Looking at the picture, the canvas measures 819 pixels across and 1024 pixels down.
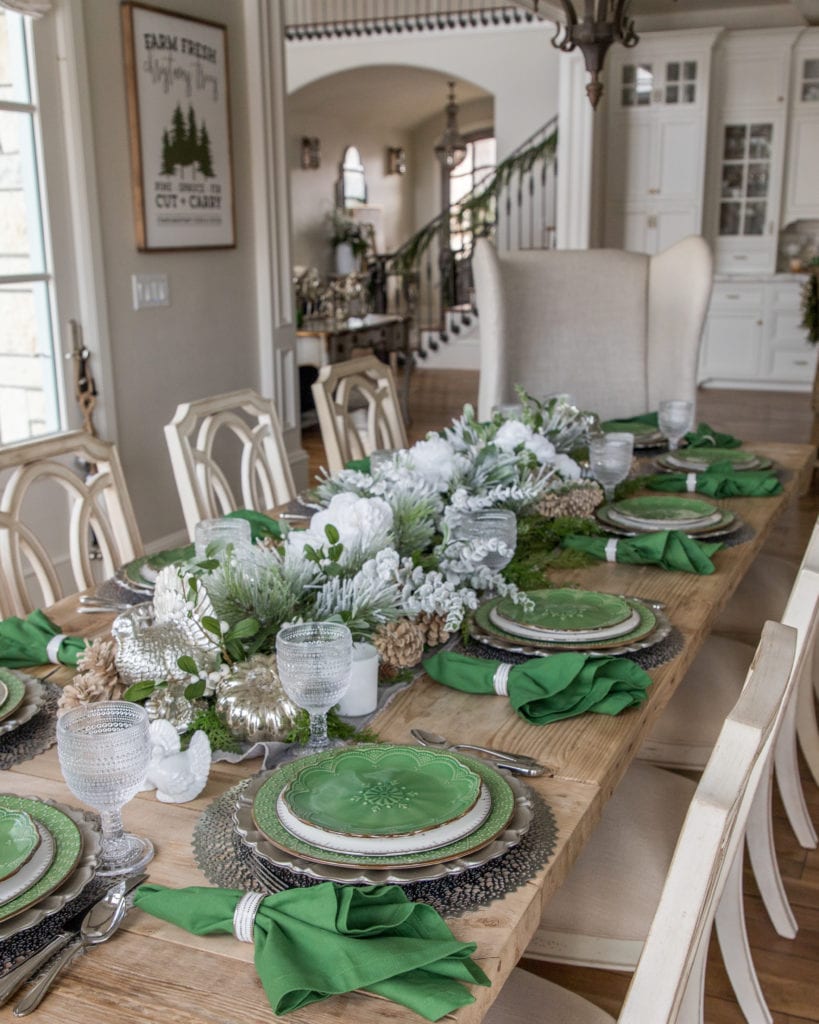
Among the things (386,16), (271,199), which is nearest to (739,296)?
(386,16)

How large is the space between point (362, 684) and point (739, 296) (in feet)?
26.6

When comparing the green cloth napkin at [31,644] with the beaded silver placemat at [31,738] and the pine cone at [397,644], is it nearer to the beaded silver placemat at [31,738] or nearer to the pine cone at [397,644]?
the beaded silver placemat at [31,738]

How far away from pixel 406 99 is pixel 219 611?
11.6 m

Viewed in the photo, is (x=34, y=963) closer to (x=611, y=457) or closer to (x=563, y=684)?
(x=563, y=684)

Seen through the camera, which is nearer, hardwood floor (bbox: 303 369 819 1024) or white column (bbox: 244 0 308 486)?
hardwood floor (bbox: 303 369 819 1024)

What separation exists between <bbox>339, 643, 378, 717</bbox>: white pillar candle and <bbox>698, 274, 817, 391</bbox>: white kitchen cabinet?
794cm

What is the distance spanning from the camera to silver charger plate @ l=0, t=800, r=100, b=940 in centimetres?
89

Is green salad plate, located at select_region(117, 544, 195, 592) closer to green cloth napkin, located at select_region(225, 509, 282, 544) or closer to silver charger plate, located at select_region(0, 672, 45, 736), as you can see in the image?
green cloth napkin, located at select_region(225, 509, 282, 544)

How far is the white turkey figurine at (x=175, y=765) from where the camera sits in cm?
111

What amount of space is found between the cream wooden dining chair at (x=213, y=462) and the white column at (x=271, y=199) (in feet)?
6.78

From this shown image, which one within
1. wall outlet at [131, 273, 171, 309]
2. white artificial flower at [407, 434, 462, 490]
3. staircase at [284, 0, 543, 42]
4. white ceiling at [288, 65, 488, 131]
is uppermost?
staircase at [284, 0, 543, 42]

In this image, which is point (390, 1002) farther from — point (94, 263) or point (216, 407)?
point (94, 263)

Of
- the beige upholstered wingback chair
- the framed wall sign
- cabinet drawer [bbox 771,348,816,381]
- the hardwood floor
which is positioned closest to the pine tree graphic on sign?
the framed wall sign

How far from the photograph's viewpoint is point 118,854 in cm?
101
